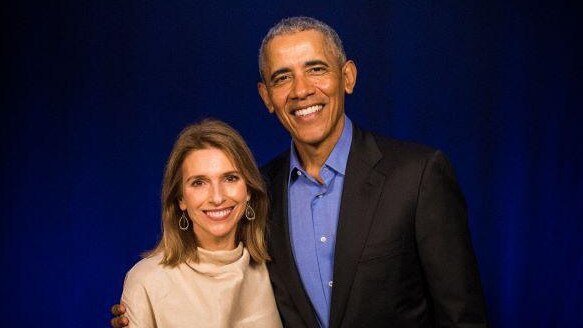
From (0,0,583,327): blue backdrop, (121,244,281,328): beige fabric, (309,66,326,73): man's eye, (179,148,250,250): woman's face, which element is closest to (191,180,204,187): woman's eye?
(179,148,250,250): woman's face

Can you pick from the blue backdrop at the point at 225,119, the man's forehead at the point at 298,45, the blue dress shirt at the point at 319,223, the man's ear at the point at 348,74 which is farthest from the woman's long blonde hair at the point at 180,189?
the blue backdrop at the point at 225,119

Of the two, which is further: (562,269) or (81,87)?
(81,87)

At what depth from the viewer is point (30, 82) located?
2.99m

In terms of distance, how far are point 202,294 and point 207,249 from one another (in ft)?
0.47

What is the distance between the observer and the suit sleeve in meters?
1.71

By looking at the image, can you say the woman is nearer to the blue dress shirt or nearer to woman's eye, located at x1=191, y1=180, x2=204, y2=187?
woman's eye, located at x1=191, y1=180, x2=204, y2=187

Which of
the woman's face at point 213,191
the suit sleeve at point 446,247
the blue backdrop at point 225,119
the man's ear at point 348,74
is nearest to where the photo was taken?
the suit sleeve at point 446,247

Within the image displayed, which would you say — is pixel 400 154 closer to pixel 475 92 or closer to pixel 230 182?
pixel 230 182

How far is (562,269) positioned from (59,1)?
235 centimetres

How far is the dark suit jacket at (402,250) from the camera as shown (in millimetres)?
1716

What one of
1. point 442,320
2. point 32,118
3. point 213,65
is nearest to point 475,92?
point 213,65

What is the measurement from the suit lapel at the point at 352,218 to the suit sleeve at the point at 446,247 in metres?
0.12

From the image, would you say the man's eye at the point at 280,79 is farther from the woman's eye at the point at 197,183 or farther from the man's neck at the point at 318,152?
the woman's eye at the point at 197,183

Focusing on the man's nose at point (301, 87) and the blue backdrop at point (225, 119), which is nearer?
the man's nose at point (301, 87)
